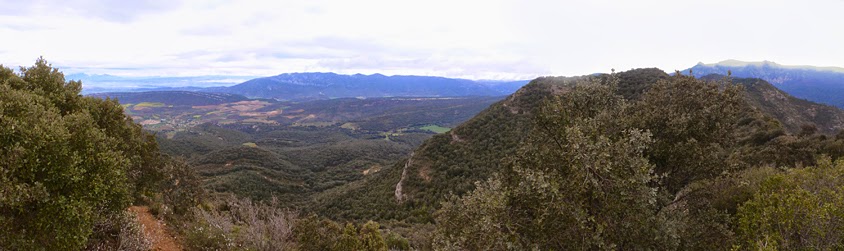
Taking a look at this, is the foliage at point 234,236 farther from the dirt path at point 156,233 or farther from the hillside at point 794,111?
the hillside at point 794,111

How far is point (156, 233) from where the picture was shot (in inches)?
663

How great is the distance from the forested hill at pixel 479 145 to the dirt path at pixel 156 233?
92.8 feet

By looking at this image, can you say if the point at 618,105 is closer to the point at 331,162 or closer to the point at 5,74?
the point at 5,74

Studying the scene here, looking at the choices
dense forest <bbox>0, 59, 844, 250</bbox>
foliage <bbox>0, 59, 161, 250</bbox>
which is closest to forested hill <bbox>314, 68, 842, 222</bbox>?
dense forest <bbox>0, 59, 844, 250</bbox>

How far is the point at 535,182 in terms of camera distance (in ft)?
29.9

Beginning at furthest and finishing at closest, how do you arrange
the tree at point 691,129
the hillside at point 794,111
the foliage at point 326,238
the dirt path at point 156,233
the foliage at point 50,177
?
1. the hillside at point 794,111
2. the foliage at point 326,238
3. the dirt path at point 156,233
4. the tree at point 691,129
5. the foliage at point 50,177

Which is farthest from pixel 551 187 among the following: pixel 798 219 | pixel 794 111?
pixel 794 111

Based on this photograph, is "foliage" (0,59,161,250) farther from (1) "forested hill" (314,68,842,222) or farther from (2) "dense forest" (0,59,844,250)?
(1) "forested hill" (314,68,842,222)

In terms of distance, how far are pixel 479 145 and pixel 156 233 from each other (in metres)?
47.3

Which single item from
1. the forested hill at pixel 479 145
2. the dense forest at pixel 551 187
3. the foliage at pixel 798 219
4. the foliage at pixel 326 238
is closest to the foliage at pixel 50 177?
the dense forest at pixel 551 187

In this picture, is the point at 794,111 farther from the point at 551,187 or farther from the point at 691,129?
the point at 551,187

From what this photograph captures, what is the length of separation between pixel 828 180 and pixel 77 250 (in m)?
25.1

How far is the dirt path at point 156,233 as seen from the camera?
1583 cm

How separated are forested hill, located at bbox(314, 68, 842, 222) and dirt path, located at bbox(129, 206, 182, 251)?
1113 inches
